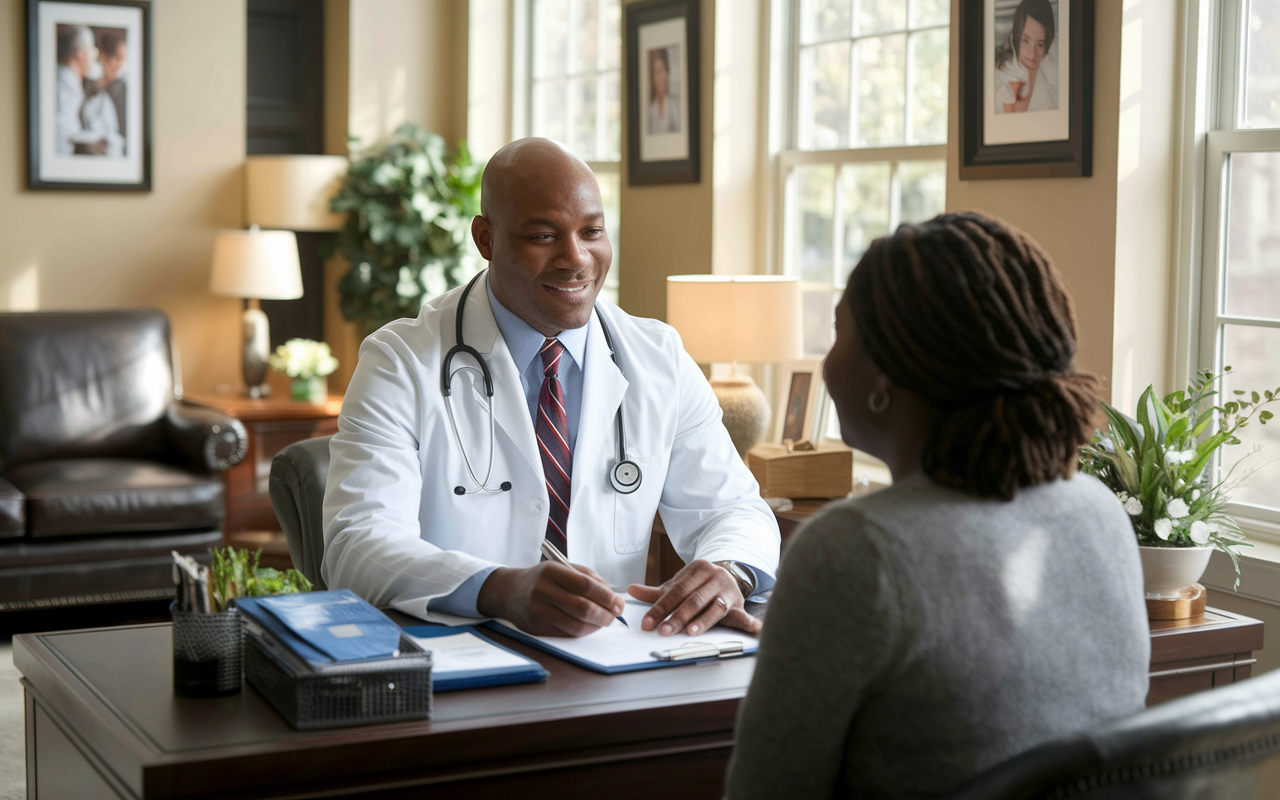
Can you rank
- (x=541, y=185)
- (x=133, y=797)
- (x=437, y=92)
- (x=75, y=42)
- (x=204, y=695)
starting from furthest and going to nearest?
1. (x=437, y=92)
2. (x=75, y=42)
3. (x=541, y=185)
4. (x=204, y=695)
5. (x=133, y=797)

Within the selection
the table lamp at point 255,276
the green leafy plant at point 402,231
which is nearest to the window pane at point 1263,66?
the green leafy plant at point 402,231

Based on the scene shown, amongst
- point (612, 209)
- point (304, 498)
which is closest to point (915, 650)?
point (304, 498)

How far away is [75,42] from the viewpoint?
17.5ft

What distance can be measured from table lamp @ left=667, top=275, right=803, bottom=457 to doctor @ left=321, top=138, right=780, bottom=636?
40.9 inches

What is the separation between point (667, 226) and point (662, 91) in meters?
0.46

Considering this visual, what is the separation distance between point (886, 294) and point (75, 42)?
5.12 m

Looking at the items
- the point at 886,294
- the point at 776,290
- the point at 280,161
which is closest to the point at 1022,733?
the point at 886,294

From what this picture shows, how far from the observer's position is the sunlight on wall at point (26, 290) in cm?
533

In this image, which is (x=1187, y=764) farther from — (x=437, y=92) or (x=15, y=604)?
(x=437, y=92)

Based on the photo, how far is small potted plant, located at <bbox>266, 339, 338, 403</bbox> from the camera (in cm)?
534

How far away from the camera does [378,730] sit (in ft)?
4.31

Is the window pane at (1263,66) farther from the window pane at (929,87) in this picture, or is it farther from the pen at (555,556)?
the pen at (555,556)

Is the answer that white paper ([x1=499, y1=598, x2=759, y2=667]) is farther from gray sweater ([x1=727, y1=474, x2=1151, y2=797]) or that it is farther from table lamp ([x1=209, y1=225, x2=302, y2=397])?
table lamp ([x1=209, y1=225, x2=302, y2=397])

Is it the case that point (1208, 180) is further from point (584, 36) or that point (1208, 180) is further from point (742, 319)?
point (584, 36)
